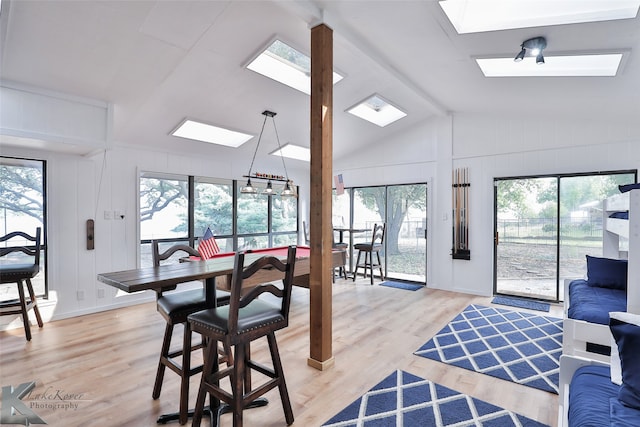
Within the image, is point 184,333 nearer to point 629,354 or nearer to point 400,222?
point 629,354

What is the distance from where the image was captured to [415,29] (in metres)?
2.95

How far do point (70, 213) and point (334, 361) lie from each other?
3.88m

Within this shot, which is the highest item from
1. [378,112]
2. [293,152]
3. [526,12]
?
[378,112]

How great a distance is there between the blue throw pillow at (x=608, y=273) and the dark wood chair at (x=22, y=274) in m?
5.96

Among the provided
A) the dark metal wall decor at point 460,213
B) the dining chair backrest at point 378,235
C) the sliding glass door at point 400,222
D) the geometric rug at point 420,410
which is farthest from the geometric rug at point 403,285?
the geometric rug at point 420,410

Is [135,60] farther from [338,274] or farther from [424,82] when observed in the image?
[338,274]

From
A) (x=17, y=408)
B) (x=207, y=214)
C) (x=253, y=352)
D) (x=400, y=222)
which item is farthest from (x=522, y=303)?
(x=17, y=408)

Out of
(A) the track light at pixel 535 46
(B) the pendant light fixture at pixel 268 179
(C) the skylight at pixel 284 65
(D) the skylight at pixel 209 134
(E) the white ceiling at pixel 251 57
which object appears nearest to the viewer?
(E) the white ceiling at pixel 251 57

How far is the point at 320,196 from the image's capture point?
9.25ft

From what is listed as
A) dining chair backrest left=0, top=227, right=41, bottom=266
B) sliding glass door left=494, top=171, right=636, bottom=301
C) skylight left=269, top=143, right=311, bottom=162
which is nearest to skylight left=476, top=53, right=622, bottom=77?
sliding glass door left=494, top=171, right=636, bottom=301

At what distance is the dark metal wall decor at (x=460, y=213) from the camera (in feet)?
18.2

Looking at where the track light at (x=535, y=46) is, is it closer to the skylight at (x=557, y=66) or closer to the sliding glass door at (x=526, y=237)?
the skylight at (x=557, y=66)

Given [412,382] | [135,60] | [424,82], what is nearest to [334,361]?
[412,382]

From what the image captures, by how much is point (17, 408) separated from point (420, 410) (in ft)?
9.26
